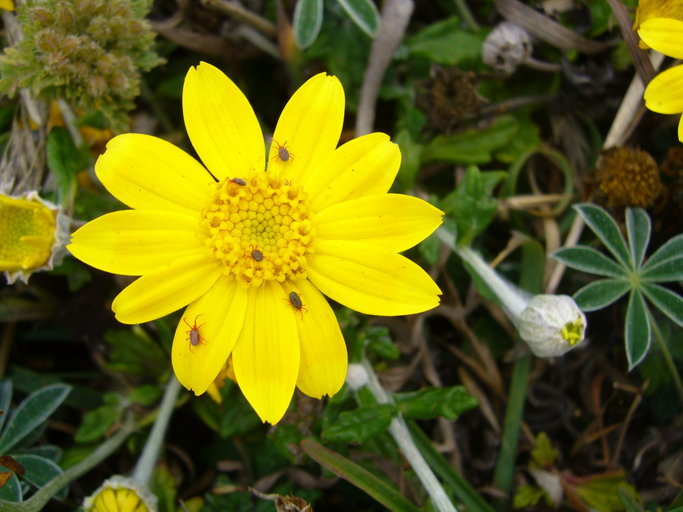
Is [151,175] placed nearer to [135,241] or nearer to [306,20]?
[135,241]

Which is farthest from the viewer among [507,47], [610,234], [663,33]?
[507,47]

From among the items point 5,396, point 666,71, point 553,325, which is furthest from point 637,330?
point 5,396

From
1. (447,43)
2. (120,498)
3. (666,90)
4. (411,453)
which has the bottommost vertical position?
(120,498)

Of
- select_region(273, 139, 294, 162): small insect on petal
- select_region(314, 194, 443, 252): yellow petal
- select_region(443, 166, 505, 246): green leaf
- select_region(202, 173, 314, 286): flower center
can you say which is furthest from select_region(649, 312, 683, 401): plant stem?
select_region(273, 139, 294, 162): small insect on petal

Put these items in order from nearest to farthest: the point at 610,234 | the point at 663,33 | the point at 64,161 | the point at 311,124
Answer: the point at 311,124
the point at 663,33
the point at 610,234
the point at 64,161

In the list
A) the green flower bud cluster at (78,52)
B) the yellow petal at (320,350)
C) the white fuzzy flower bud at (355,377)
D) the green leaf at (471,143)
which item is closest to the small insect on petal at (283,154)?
the yellow petal at (320,350)

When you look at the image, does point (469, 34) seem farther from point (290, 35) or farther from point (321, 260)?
point (321, 260)

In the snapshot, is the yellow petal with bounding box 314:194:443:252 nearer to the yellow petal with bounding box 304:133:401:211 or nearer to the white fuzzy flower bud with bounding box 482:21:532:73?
the yellow petal with bounding box 304:133:401:211
